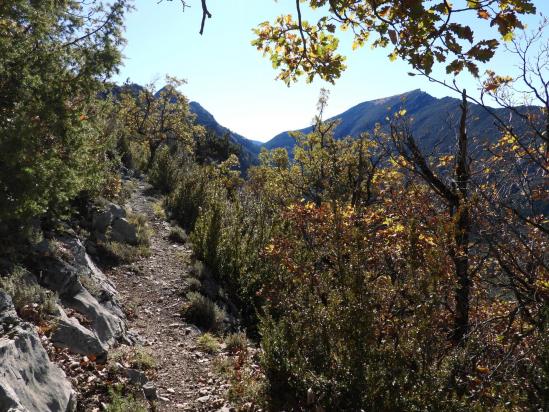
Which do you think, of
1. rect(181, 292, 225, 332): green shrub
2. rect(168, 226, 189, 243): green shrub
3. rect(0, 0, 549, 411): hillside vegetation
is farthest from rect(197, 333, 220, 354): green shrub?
rect(168, 226, 189, 243): green shrub

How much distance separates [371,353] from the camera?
160 inches

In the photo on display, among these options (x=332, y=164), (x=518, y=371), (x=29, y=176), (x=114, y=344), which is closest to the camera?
(x=518, y=371)

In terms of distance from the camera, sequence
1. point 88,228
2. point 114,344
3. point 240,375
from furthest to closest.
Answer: point 88,228 → point 114,344 → point 240,375

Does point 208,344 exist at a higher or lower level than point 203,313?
lower

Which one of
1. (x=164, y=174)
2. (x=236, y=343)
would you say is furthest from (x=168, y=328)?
(x=164, y=174)

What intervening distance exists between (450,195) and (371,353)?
3672 mm

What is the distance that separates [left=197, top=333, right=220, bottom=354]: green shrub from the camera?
682cm

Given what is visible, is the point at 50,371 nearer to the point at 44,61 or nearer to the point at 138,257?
the point at 44,61

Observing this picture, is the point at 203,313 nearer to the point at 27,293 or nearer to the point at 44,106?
the point at 27,293

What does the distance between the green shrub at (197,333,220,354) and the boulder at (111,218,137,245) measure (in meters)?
3.86

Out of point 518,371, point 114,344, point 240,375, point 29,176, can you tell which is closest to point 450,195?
point 518,371

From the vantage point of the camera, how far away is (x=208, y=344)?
22.4 ft

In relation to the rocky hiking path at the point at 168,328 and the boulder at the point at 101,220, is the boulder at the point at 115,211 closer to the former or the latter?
the boulder at the point at 101,220

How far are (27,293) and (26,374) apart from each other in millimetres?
1461
